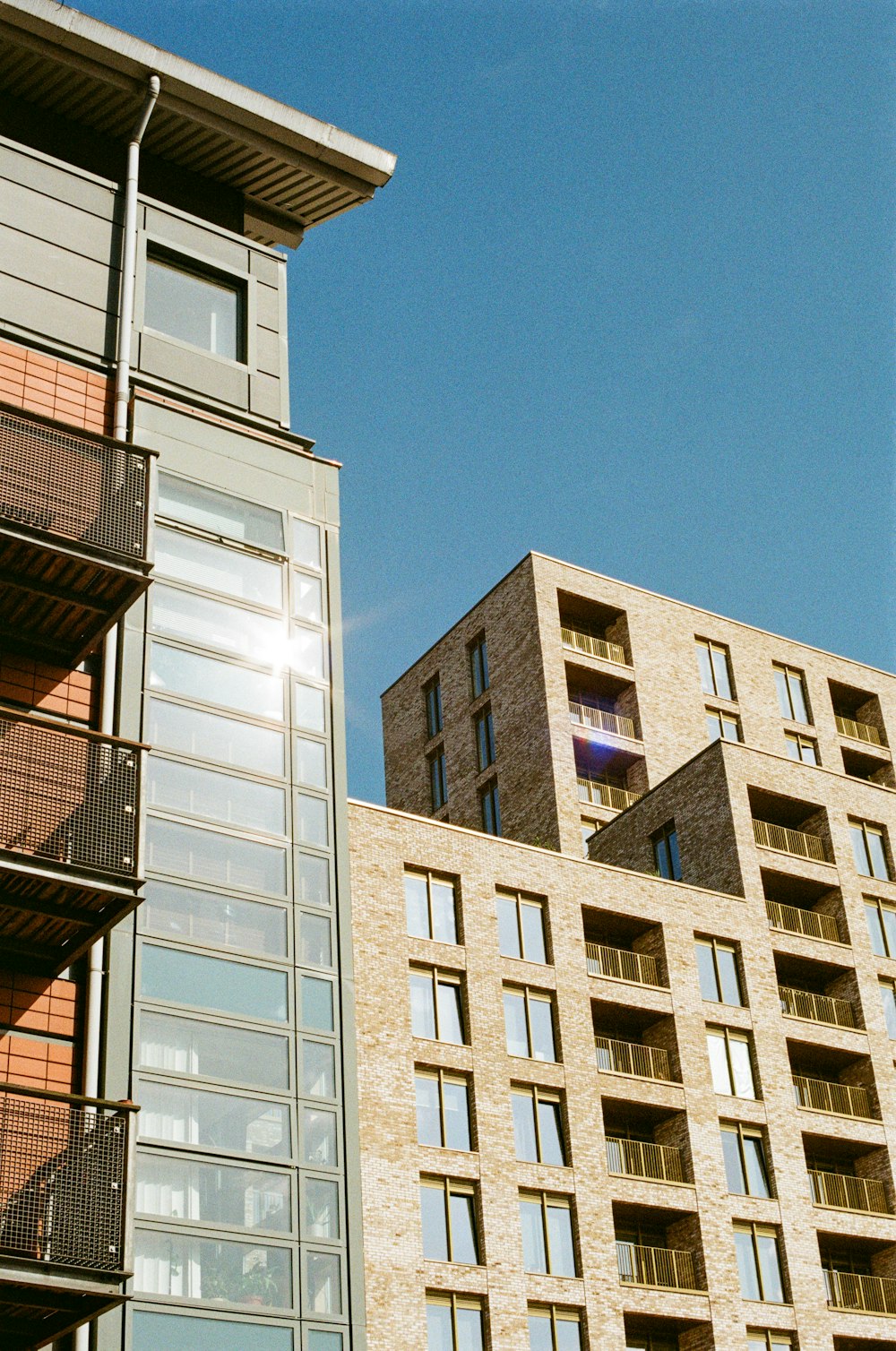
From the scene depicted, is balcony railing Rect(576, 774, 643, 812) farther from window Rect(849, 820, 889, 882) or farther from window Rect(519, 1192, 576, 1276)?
window Rect(519, 1192, 576, 1276)

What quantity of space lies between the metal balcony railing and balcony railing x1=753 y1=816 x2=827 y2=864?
106 feet

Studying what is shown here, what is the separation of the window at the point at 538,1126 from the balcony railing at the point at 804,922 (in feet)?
34.8

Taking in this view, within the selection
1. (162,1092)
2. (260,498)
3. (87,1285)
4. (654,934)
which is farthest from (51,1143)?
(654,934)

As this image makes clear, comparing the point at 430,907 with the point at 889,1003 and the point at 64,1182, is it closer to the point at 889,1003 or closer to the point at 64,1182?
the point at 889,1003

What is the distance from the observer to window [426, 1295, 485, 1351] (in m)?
34.1

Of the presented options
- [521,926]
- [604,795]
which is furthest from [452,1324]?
[604,795]

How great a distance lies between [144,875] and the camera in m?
22.0

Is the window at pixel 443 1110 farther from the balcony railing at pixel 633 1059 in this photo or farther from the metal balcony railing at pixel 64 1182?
the metal balcony railing at pixel 64 1182

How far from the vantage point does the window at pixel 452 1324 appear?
112ft

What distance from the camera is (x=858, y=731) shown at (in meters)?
61.5

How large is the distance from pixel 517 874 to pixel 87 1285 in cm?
A: 2498

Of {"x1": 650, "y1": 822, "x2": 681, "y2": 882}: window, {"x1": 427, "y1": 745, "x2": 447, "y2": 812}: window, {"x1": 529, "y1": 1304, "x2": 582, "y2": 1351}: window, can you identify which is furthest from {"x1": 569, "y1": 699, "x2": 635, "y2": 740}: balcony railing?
{"x1": 529, "y1": 1304, "x2": 582, "y2": 1351}: window

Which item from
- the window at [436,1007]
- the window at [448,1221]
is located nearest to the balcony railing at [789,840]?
the window at [436,1007]

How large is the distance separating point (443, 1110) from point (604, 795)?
1972cm
